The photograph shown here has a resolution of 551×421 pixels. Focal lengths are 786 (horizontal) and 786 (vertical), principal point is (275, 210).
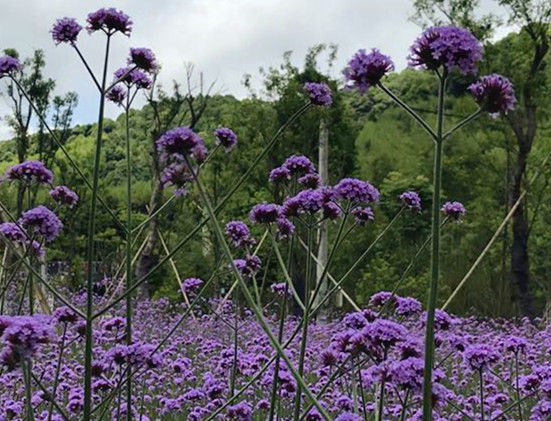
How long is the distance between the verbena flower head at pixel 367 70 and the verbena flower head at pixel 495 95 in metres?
0.29

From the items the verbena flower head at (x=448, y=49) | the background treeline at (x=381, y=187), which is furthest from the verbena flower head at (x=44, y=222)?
the background treeline at (x=381, y=187)

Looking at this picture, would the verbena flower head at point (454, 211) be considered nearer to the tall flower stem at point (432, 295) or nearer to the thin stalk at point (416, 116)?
the thin stalk at point (416, 116)

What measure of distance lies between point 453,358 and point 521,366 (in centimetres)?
189

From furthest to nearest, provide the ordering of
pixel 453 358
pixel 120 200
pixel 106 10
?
pixel 120 200 → pixel 453 358 → pixel 106 10

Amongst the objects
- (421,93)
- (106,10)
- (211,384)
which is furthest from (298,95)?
(421,93)

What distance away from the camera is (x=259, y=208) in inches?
159

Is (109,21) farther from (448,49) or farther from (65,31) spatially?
(448,49)

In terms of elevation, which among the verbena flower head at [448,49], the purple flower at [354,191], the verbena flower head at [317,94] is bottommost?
the purple flower at [354,191]

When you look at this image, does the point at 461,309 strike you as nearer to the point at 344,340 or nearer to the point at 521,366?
the point at 521,366

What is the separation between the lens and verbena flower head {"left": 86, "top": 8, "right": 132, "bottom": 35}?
348cm

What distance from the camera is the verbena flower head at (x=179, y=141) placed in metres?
2.80

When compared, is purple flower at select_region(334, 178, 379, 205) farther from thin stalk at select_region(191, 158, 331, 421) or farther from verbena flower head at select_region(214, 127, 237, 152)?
thin stalk at select_region(191, 158, 331, 421)

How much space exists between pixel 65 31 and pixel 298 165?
4.67 ft

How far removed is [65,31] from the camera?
3758mm
